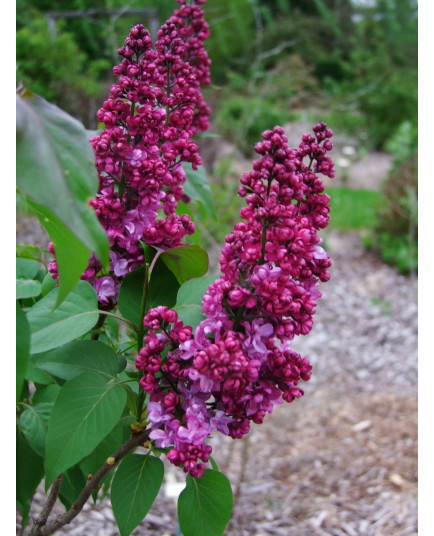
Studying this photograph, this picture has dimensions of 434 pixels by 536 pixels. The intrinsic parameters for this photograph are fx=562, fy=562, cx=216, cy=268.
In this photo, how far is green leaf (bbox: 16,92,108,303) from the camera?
0.45 meters

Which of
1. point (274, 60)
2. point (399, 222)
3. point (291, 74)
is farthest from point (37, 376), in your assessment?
point (274, 60)

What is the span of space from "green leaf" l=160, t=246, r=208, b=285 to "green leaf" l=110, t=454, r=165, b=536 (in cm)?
26

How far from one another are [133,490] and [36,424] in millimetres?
219

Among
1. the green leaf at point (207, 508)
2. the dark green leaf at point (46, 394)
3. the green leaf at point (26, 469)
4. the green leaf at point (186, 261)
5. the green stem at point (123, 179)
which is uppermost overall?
the green stem at point (123, 179)

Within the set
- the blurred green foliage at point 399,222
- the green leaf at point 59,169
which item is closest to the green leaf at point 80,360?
the green leaf at point 59,169

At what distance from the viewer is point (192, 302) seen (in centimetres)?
72

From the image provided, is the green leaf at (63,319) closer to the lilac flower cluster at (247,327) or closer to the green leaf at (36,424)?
the lilac flower cluster at (247,327)

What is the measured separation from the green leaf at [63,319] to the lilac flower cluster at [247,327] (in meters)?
0.09

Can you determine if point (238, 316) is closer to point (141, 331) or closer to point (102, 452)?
point (141, 331)

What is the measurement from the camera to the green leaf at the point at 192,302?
71 centimetres

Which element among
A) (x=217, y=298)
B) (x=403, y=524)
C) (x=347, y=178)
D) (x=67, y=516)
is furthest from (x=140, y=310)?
(x=347, y=178)

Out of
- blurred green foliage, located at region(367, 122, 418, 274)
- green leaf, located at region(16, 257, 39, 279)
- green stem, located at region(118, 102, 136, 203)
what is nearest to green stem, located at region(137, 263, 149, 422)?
green stem, located at region(118, 102, 136, 203)

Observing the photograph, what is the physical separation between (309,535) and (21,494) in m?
1.45

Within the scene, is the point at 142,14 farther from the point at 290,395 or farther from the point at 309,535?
the point at 290,395
